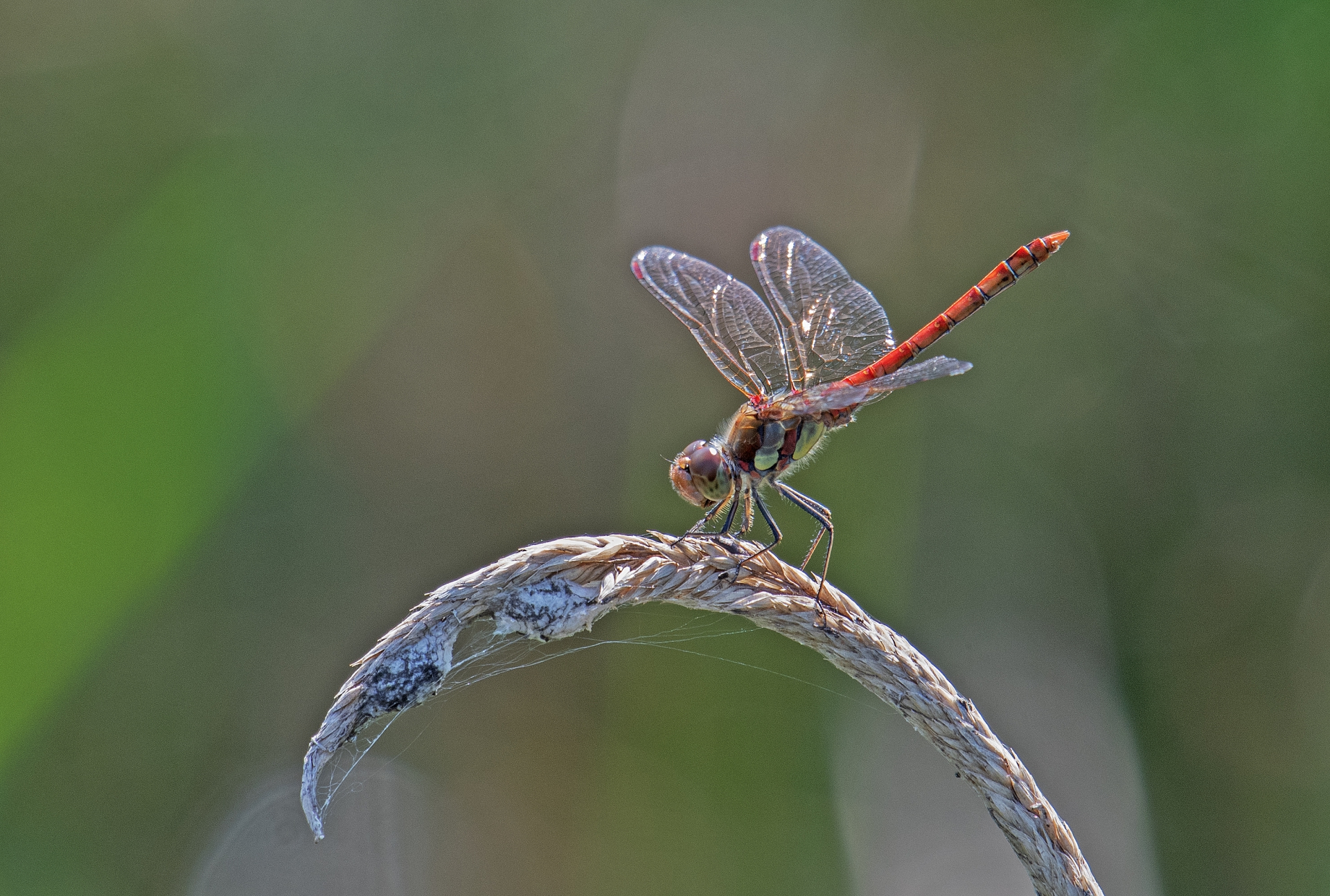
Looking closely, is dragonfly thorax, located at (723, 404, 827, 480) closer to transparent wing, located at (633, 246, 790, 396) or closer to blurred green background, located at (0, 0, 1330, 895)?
transparent wing, located at (633, 246, 790, 396)

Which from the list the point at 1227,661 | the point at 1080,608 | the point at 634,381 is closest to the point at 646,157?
the point at 634,381

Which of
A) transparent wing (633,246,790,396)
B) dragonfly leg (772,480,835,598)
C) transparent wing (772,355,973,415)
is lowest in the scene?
dragonfly leg (772,480,835,598)

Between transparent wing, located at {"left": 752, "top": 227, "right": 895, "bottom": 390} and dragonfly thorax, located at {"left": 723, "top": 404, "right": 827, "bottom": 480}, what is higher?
transparent wing, located at {"left": 752, "top": 227, "right": 895, "bottom": 390}

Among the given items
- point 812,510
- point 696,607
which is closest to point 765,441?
point 812,510

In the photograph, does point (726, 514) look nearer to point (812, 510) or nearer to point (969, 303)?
point (812, 510)

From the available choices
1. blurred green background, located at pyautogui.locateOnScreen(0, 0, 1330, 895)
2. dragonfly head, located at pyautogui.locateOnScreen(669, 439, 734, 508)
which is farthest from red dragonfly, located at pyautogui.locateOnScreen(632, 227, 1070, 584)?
blurred green background, located at pyautogui.locateOnScreen(0, 0, 1330, 895)

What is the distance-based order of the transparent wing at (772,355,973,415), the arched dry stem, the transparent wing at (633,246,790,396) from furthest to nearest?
the transparent wing at (633,246,790,396)
the transparent wing at (772,355,973,415)
the arched dry stem
